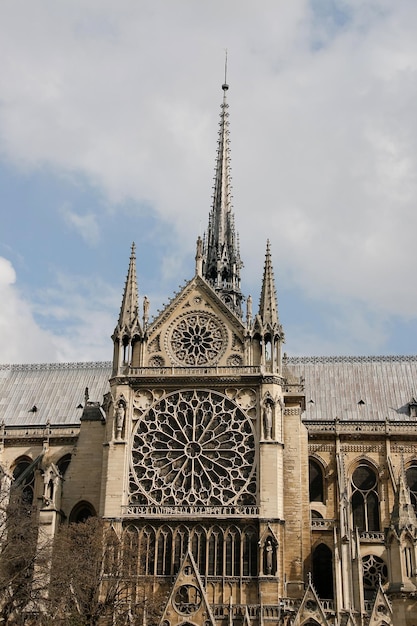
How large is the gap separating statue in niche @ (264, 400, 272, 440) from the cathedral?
2.9 inches

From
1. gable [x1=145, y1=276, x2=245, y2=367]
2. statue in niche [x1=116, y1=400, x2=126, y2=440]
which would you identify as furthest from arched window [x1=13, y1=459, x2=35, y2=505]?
gable [x1=145, y1=276, x2=245, y2=367]

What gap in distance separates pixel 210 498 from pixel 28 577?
441 inches

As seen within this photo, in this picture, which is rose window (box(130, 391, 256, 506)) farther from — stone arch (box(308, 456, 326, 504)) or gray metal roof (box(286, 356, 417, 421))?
gray metal roof (box(286, 356, 417, 421))

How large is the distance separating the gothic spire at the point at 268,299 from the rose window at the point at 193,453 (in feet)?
15.8

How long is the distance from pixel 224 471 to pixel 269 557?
4855mm

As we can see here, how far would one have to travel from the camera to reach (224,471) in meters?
46.3

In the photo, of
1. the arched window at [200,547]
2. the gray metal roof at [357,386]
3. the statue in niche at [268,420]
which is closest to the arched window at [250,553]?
the arched window at [200,547]

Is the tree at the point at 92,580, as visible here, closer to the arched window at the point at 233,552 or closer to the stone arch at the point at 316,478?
the arched window at the point at 233,552

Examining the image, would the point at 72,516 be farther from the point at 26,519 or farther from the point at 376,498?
the point at 376,498

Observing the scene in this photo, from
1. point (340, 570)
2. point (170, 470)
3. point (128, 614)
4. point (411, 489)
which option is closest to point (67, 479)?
point (170, 470)

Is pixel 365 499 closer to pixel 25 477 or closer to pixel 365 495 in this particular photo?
pixel 365 495

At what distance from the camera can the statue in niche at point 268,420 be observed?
46531 millimetres

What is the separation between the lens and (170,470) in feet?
153

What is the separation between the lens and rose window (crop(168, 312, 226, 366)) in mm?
48969
